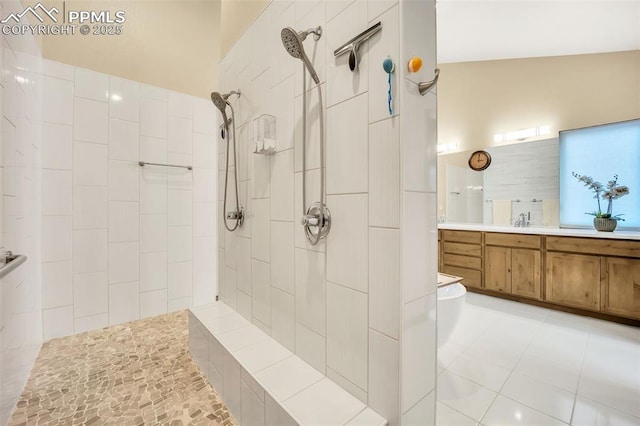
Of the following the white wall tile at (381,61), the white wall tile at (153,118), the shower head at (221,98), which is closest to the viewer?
the white wall tile at (381,61)

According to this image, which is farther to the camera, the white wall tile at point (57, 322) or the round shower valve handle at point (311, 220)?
the white wall tile at point (57, 322)

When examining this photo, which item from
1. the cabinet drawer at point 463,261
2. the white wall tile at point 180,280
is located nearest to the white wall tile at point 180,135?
the white wall tile at point 180,280

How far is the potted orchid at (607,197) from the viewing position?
255 cm

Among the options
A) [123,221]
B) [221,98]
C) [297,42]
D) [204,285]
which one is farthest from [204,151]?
[297,42]

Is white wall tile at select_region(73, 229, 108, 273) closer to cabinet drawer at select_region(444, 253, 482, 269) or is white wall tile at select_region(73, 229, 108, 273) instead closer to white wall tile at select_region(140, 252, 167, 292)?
white wall tile at select_region(140, 252, 167, 292)

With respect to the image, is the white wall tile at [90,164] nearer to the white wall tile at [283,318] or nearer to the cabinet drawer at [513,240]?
the white wall tile at [283,318]

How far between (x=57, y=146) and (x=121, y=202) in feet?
1.85

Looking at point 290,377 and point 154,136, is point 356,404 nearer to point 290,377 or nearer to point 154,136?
point 290,377

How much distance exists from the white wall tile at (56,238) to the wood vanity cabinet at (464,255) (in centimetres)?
391

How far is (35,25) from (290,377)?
2869mm

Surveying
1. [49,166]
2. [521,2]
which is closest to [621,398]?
[521,2]

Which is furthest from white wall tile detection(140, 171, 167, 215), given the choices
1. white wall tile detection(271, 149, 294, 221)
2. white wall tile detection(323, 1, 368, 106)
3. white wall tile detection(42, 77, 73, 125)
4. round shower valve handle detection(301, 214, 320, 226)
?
white wall tile detection(323, 1, 368, 106)

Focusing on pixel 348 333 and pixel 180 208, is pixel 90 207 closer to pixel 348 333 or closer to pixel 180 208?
pixel 180 208

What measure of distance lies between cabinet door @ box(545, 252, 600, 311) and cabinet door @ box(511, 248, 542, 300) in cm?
9
